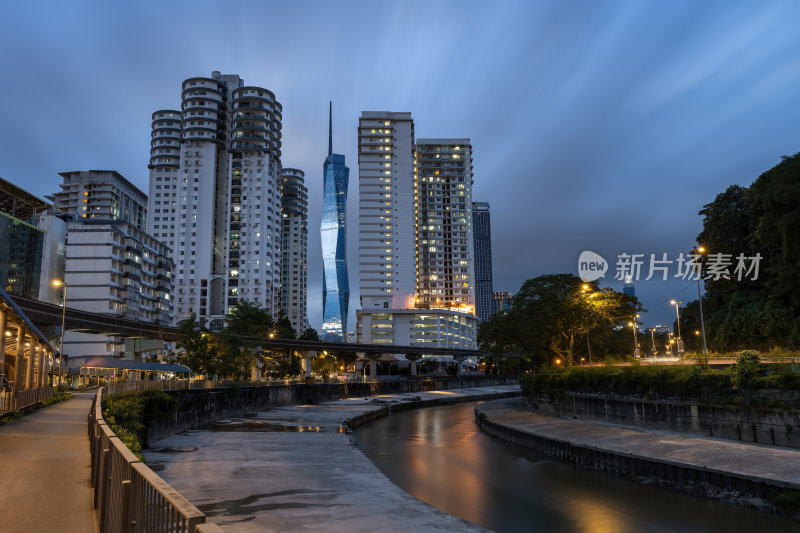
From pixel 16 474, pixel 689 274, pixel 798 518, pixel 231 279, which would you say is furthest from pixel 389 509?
pixel 231 279

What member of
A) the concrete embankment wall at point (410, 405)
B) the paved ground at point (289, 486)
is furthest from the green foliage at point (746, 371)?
the concrete embankment wall at point (410, 405)

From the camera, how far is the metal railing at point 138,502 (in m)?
4.79

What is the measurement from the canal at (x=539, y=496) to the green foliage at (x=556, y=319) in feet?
89.5

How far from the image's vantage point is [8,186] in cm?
12181

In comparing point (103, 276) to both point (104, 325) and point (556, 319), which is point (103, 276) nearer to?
point (104, 325)

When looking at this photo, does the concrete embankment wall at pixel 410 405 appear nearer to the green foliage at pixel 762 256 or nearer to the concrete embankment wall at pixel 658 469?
the concrete embankment wall at pixel 658 469

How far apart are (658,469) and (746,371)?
26.4 ft

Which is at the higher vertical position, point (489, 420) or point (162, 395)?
point (162, 395)

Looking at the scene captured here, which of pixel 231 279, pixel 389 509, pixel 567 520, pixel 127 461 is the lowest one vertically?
pixel 567 520

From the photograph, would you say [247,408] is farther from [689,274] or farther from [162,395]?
[689,274]

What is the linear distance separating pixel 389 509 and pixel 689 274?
4902 cm

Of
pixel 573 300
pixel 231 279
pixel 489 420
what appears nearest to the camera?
pixel 489 420

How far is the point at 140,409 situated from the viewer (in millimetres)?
26953

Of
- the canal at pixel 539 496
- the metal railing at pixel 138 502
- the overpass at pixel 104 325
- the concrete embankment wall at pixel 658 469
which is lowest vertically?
the canal at pixel 539 496
